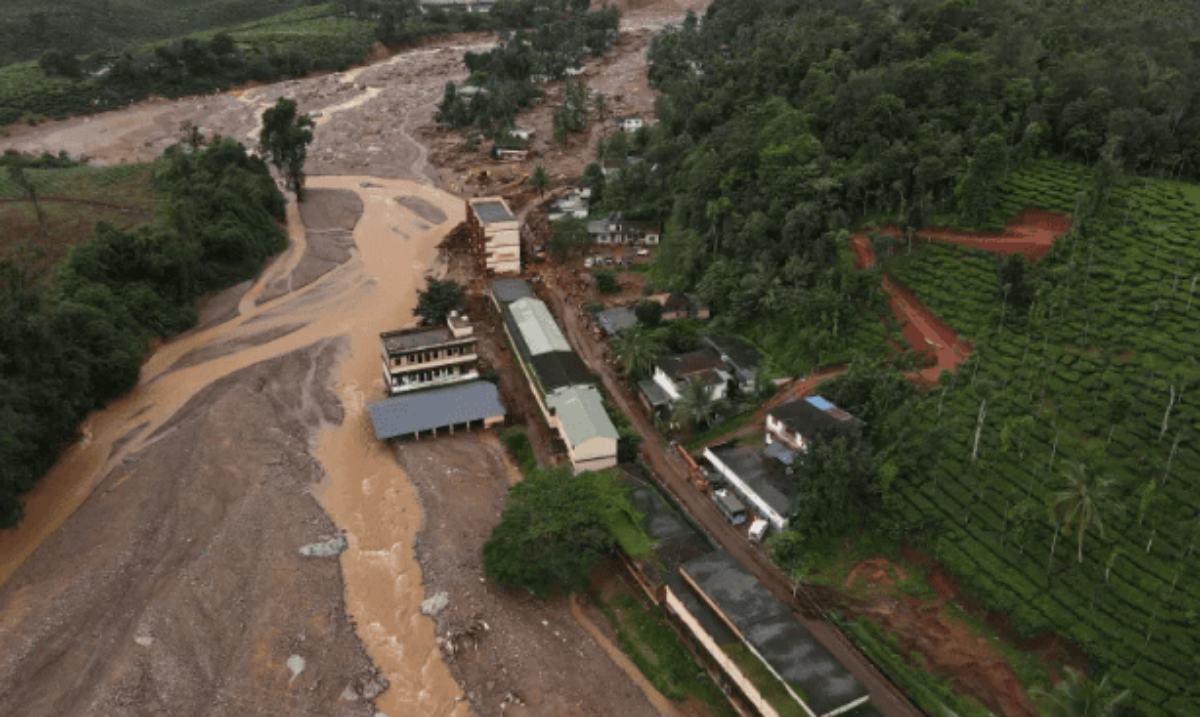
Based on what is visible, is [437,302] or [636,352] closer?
[636,352]

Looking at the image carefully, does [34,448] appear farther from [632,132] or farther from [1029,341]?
[632,132]

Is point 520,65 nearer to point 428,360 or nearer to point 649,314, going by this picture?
point 649,314

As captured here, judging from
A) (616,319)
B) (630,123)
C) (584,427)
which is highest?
(630,123)

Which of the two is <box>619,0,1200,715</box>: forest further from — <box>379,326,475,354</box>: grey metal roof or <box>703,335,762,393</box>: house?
<box>379,326,475,354</box>: grey metal roof

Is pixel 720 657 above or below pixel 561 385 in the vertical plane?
below

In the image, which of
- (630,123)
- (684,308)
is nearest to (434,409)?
(684,308)
